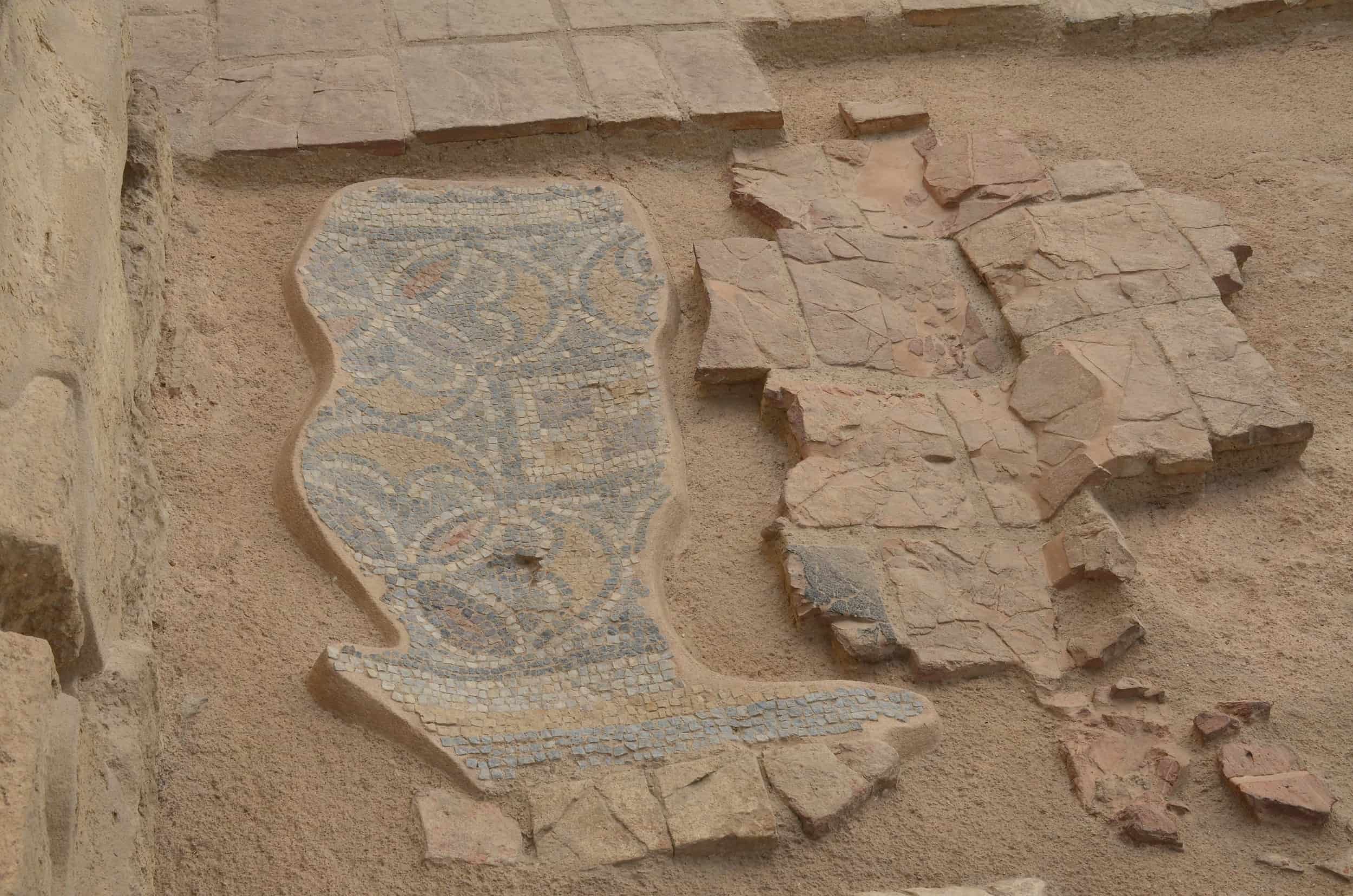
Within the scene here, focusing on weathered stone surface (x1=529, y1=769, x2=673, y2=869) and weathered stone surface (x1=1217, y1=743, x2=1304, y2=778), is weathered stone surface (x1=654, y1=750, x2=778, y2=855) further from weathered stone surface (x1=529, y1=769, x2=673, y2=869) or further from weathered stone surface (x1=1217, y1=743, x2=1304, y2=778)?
weathered stone surface (x1=1217, y1=743, x2=1304, y2=778)

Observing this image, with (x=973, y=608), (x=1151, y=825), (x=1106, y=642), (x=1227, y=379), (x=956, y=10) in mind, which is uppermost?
(x=956, y=10)

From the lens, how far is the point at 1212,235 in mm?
3682

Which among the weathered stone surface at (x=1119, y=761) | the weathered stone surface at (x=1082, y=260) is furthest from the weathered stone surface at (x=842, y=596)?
the weathered stone surface at (x=1082, y=260)

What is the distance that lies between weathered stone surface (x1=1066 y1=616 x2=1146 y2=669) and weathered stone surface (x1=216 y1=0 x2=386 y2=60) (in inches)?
98.8

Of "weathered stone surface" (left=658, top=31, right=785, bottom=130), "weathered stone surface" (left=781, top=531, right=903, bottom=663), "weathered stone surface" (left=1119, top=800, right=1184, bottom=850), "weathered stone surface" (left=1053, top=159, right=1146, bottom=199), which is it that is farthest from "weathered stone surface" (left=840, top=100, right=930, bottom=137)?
"weathered stone surface" (left=1119, top=800, right=1184, bottom=850)

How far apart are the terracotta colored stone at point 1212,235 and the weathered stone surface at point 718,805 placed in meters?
1.73

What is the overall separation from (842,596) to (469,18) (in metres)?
2.23

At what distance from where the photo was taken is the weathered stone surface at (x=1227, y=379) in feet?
10.5

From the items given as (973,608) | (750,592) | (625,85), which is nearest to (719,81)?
Result: (625,85)

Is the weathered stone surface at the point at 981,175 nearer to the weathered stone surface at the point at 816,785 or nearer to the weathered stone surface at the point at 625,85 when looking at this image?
the weathered stone surface at the point at 625,85

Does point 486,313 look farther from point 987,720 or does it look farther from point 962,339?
point 987,720

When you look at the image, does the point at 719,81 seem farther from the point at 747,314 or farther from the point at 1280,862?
the point at 1280,862

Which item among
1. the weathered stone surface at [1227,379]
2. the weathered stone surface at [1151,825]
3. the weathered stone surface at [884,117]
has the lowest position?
the weathered stone surface at [1151,825]

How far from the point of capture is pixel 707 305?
3.51m
